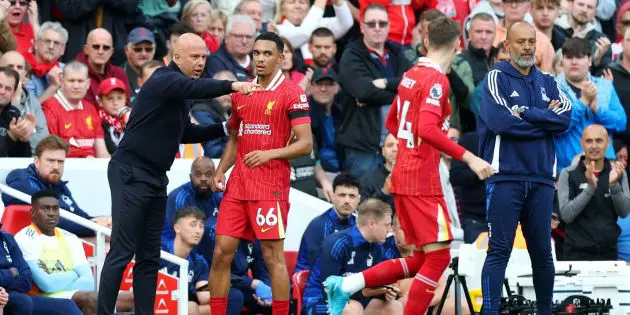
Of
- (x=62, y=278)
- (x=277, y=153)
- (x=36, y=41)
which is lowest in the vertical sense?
(x=62, y=278)

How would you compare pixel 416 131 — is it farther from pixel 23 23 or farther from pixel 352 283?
pixel 23 23

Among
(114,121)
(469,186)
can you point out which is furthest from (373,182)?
(114,121)

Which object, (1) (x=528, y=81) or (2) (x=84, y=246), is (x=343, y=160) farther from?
(1) (x=528, y=81)

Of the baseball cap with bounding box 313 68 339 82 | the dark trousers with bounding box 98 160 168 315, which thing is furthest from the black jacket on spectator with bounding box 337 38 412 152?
the dark trousers with bounding box 98 160 168 315

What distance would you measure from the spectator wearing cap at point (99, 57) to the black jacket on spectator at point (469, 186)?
3.72 m

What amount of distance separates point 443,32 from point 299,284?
2946 mm

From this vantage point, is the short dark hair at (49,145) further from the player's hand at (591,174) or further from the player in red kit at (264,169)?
the player's hand at (591,174)

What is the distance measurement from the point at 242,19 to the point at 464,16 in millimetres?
3635

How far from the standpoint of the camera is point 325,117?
16.1m

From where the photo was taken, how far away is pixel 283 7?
1733 centimetres

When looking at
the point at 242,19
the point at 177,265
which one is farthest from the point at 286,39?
the point at 177,265

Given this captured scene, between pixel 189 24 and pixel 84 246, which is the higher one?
pixel 189 24

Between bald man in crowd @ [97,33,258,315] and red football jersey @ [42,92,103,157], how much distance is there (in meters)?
3.83

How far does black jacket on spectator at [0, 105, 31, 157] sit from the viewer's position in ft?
45.0
